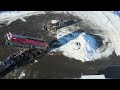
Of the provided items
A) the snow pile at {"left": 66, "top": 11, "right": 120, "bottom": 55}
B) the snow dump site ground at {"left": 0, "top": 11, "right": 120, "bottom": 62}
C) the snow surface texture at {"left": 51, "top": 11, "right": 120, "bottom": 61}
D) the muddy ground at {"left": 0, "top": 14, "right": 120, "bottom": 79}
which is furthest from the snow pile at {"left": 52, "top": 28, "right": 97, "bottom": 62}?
the snow pile at {"left": 66, "top": 11, "right": 120, "bottom": 55}

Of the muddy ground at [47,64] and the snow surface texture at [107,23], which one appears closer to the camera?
the muddy ground at [47,64]

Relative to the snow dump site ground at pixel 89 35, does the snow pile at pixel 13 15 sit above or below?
above

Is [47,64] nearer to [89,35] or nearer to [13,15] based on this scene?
[89,35]

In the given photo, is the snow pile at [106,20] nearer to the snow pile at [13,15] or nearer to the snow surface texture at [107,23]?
the snow surface texture at [107,23]

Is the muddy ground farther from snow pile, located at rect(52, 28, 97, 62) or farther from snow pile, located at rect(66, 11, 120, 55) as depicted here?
snow pile, located at rect(66, 11, 120, 55)

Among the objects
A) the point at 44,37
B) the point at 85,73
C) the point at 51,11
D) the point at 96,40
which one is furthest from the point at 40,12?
the point at 85,73

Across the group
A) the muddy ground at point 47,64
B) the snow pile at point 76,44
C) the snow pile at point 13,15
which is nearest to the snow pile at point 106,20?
the snow pile at point 76,44
